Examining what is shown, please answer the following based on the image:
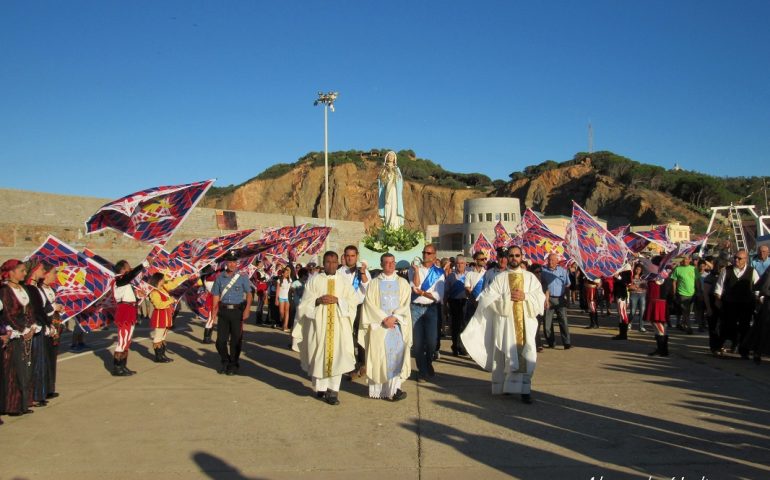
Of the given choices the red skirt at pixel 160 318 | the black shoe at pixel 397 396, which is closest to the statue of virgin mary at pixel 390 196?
the red skirt at pixel 160 318

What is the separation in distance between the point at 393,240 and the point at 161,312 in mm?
9047

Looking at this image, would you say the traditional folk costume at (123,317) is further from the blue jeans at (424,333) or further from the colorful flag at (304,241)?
the colorful flag at (304,241)

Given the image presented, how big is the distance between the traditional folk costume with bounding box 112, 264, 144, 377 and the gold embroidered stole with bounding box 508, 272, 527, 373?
5.32 metres

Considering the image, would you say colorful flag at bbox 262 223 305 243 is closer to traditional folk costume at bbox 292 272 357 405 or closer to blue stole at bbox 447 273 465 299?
blue stole at bbox 447 273 465 299

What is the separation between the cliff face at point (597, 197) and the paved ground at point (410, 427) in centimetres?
6704

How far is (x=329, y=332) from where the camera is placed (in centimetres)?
700

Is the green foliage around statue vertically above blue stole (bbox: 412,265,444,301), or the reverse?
the green foliage around statue

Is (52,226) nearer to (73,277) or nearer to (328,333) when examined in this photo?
(73,277)

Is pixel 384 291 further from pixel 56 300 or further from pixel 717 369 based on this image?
pixel 717 369

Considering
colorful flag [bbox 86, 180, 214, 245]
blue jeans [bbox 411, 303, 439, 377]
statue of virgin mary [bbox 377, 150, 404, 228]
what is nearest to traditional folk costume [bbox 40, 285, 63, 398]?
colorful flag [bbox 86, 180, 214, 245]

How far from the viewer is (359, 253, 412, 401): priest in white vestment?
6953mm

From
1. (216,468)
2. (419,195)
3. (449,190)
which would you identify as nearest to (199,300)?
(216,468)

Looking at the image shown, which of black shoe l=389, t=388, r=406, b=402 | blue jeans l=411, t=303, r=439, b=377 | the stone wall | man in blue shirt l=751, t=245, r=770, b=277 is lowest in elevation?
black shoe l=389, t=388, r=406, b=402

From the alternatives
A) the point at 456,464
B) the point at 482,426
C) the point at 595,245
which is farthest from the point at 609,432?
the point at 595,245
